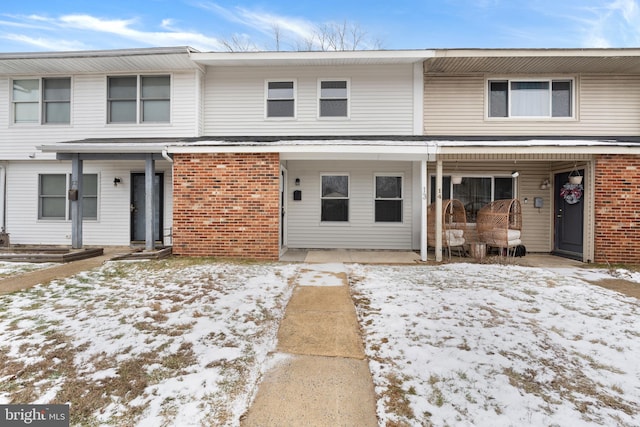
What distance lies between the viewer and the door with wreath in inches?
308

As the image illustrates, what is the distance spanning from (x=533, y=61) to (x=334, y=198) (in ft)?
20.8

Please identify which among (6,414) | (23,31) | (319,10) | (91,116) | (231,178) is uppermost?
(319,10)

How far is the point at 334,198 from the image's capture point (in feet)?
29.5

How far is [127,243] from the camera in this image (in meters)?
9.05

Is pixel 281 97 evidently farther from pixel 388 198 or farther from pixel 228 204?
pixel 388 198

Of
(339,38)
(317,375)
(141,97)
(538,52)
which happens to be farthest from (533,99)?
(339,38)

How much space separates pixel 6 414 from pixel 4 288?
3.83 m

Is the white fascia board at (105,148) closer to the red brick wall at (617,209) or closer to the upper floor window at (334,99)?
the upper floor window at (334,99)

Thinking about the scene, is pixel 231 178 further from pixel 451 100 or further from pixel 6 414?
pixel 451 100

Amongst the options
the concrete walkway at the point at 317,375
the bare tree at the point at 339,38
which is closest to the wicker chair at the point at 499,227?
the concrete walkway at the point at 317,375

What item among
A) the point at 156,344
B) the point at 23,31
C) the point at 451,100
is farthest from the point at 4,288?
the point at 23,31

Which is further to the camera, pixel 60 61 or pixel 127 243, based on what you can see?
pixel 127 243

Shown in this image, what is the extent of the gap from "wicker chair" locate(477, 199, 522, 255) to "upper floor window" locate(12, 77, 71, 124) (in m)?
11.9

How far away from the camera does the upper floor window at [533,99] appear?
28.5 ft
